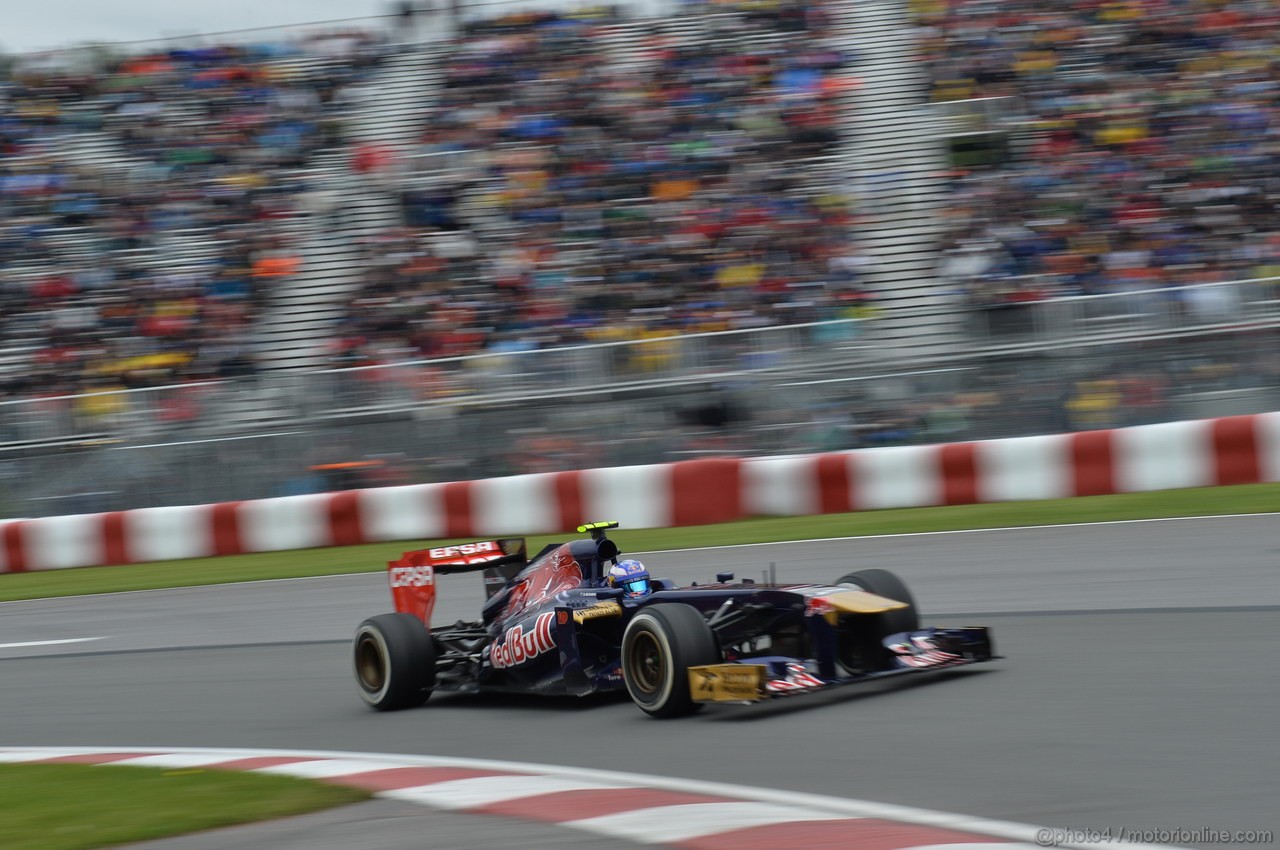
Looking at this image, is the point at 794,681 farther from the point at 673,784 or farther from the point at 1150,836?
the point at 1150,836

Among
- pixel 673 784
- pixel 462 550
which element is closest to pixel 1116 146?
pixel 462 550

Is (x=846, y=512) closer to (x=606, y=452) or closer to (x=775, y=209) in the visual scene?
(x=606, y=452)

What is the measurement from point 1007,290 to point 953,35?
17.9 feet

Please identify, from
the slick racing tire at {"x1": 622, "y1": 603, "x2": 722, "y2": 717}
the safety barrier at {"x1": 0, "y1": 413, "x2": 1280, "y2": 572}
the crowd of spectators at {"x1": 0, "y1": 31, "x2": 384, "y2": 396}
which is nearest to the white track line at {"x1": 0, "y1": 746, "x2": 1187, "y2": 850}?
the slick racing tire at {"x1": 622, "y1": 603, "x2": 722, "y2": 717}

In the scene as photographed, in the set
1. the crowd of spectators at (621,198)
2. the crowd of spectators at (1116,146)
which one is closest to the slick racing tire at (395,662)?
the crowd of spectators at (621,198)

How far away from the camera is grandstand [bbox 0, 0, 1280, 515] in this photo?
45.0 ft

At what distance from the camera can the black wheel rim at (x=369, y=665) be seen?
739 centimetres

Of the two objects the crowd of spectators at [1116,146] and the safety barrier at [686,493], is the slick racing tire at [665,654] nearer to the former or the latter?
the safety barrier at [686,493]

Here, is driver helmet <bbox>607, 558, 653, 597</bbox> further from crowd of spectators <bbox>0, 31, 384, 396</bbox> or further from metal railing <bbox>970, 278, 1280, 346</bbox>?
crowd of spectators <bbox>0, 31, 384, 396</bbox>

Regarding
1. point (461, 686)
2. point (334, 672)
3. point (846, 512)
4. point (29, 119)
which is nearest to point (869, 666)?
point (461, 686)

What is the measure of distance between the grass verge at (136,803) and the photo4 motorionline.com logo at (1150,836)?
2.29 metres

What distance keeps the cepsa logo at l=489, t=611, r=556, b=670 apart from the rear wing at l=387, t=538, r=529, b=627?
2.66ft

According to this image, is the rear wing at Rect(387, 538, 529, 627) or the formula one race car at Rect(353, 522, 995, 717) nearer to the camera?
the formula one race car at Rect(353, 522, 995, 717)

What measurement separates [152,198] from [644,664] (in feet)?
49.1
